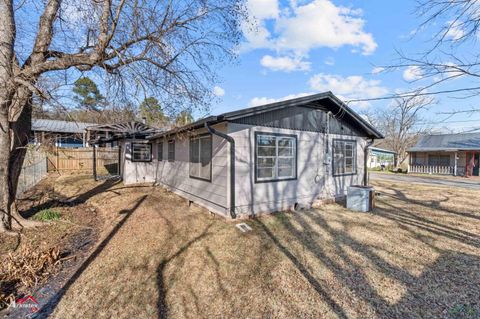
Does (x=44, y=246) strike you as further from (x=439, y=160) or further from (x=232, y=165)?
(x=439, y=160)

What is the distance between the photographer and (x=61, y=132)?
47.7 ft

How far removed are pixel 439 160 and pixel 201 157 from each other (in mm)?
25868

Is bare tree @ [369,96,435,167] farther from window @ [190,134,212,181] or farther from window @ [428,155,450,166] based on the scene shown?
window @ [190,134,212,181]

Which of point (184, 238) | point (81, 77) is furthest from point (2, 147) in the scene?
point (184, 238)

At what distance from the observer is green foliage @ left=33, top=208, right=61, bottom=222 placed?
6.21 metres

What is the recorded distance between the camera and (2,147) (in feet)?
16.7

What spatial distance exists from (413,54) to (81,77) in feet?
23.0

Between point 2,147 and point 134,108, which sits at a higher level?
point 134,108

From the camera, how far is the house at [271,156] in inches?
240

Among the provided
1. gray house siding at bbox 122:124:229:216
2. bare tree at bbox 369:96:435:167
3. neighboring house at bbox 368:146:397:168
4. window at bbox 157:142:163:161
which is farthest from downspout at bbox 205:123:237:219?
neighboring house at bbox 368:146:397:168

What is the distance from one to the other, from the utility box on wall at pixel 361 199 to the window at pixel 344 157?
4.10 feet

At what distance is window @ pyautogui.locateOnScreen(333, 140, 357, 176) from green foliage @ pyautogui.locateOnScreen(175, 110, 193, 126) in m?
5.35

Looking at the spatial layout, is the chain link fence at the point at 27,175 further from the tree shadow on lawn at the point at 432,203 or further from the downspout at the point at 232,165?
the tree shadow on lawn at the point at 432,203

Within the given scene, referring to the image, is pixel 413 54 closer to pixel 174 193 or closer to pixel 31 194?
pixel 174 193
